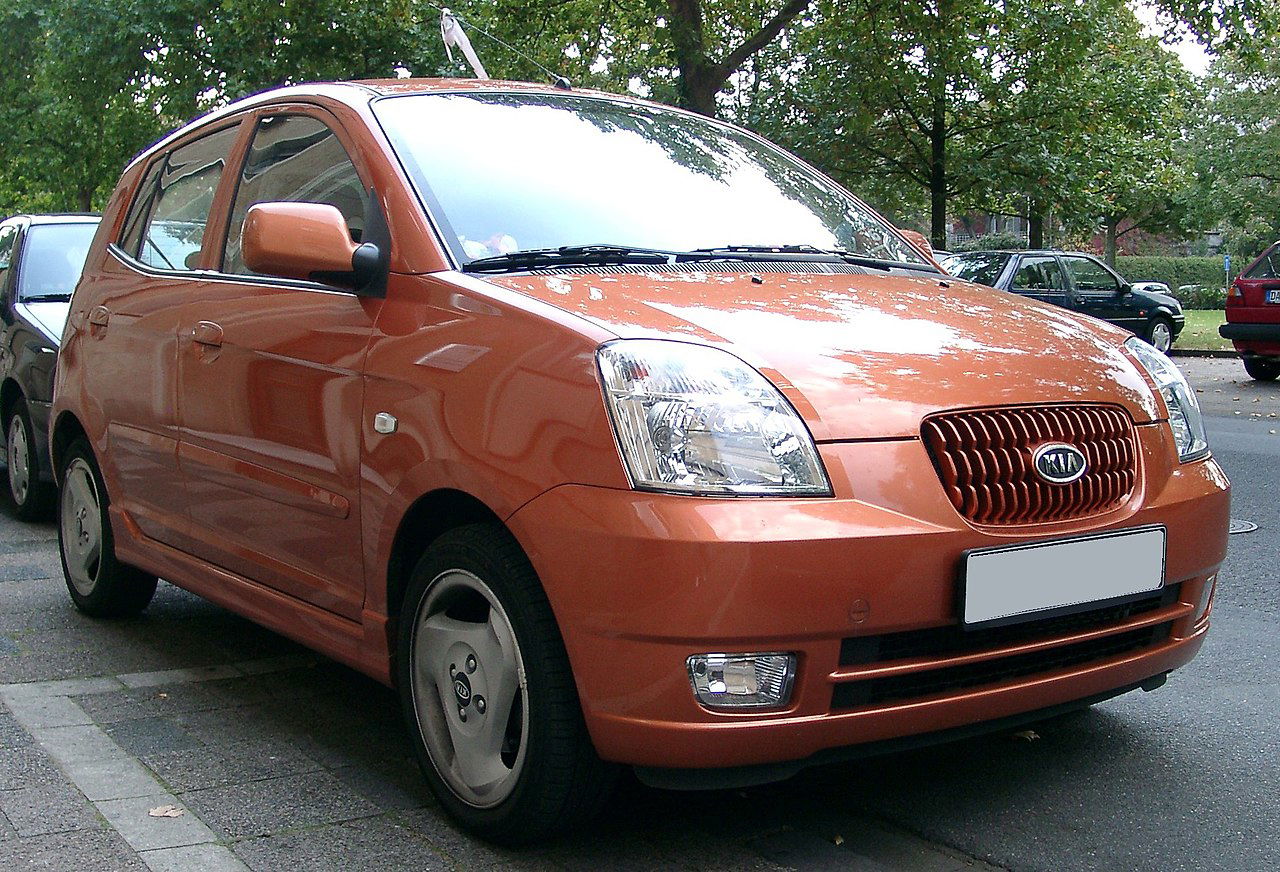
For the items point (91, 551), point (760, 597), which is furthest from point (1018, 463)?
point (91, 551)

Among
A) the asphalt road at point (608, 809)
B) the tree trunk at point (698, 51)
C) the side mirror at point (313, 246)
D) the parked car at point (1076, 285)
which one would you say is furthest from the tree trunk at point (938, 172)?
the side mirror at point (313, 246)

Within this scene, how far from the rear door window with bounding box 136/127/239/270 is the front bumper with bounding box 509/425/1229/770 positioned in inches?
91.1

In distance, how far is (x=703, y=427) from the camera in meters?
2.86

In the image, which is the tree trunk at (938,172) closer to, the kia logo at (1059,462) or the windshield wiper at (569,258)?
the windshield wiper at (569,258)

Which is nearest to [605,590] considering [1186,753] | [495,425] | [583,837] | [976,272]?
[495,425]

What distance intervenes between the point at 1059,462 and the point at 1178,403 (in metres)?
0.69

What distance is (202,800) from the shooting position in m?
3.57

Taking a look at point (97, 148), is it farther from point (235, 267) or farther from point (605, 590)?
point (605, 590)

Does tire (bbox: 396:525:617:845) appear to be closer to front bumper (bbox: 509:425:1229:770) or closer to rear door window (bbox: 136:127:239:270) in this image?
front bumper (bbox: 509:425:1229:770)

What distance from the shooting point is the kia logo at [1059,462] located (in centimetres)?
306

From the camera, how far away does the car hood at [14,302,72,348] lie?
7891mm

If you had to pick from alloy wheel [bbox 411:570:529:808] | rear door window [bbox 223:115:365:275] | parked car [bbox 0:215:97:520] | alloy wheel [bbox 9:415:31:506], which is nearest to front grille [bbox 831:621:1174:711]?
alloy wheel [bbox 411:570:529:808]

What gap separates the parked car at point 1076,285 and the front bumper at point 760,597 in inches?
648

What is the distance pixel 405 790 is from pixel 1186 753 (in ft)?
6.48
